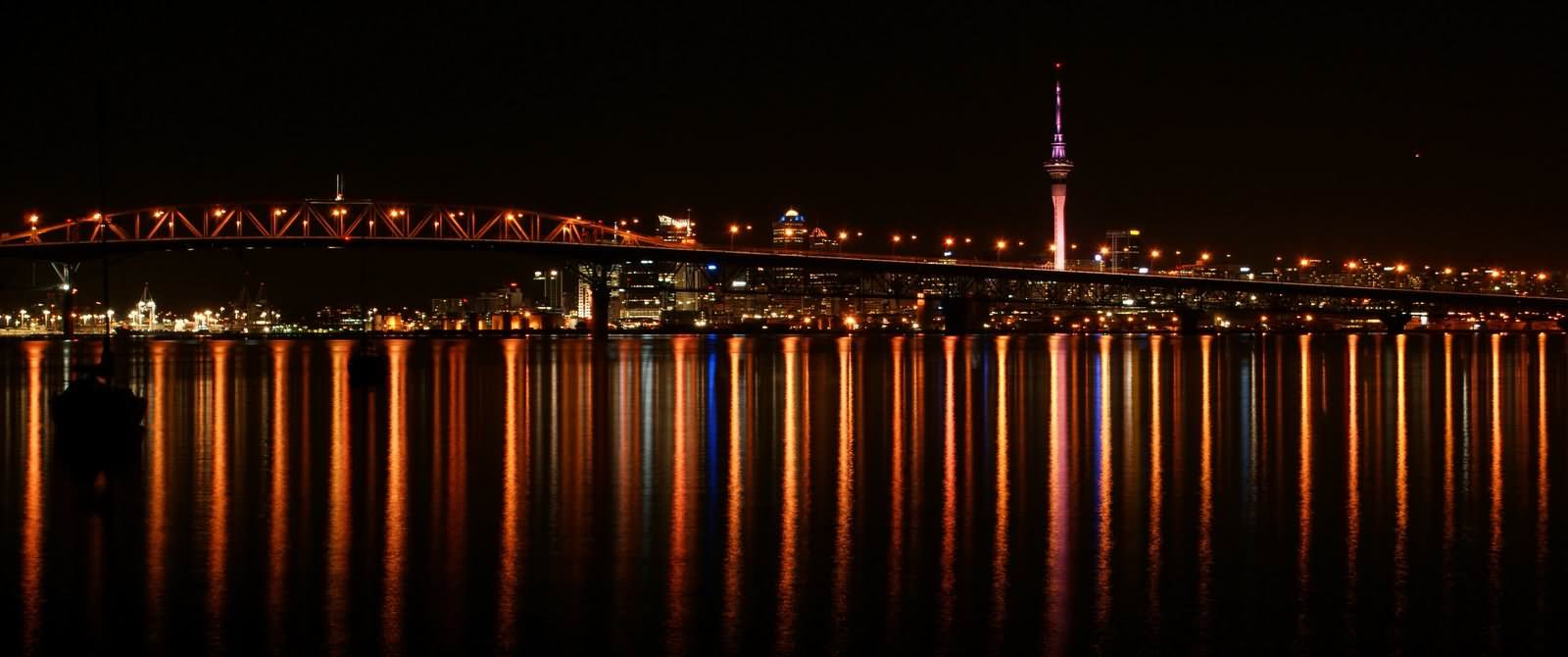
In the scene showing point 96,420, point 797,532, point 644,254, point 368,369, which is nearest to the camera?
point 797,532

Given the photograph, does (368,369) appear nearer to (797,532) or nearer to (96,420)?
(96,420)

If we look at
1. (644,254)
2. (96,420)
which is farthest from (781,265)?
(96,420)

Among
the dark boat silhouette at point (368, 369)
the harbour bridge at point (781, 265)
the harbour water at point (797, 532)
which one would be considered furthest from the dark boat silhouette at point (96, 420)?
the harbour bridge at point (781, 265)

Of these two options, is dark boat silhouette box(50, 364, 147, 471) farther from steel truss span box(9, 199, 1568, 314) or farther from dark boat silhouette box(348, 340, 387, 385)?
steel truss span box(9, 199, 1568, 314)

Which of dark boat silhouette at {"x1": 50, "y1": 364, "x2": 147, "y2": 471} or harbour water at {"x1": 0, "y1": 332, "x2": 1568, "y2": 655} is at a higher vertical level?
dark boat silhouette at {"x1": 50, "y1": 364, "x2": 147, "y2": 471}

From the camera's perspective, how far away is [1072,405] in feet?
124

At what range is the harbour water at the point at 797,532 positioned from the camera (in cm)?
1310

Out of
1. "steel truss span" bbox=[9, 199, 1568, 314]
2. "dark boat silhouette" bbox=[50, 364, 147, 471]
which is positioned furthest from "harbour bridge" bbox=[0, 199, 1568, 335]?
"dark boat silhouette" bbox=[50, 364, 147, 471]

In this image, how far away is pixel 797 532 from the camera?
17594 millimetres

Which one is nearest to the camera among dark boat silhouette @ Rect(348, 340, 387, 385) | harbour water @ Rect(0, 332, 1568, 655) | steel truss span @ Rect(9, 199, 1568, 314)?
harbour water @ Rect(0, 332, 1568, 655)

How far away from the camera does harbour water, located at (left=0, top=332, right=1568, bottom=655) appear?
13102 millimetres

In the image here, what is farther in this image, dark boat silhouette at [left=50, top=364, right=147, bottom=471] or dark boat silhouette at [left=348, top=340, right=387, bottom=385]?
dark boat silhouette at [left=348, top=340, right=387, bottom=385]

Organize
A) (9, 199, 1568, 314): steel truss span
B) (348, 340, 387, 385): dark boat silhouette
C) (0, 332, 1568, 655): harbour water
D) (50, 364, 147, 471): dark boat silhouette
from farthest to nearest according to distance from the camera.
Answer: (9, 199, 1568, 314): steel truss span → (348, 340, 387, 385): dark boat silhouette → (50, 364, 147, 471): dark boat silhouette → (0, 332, 1568, 655): harbour water

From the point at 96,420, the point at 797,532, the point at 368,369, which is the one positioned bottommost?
the point at 797,532
